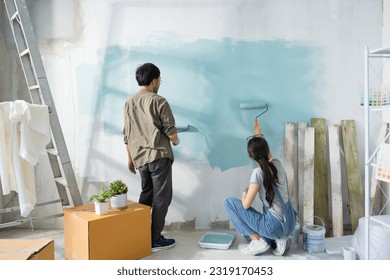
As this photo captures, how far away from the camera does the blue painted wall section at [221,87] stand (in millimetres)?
3230

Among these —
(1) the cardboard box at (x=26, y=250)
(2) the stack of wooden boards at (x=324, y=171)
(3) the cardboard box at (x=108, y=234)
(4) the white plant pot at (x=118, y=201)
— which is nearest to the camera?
(1) the cardboard box at (x=26, y=250)

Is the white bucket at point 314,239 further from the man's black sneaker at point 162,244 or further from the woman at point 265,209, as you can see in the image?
the man's black sneaker at point 162,244

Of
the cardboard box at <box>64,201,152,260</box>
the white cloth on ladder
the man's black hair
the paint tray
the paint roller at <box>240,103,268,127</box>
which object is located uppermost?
the man's black hair

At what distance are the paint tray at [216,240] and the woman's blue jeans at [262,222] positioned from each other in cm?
19

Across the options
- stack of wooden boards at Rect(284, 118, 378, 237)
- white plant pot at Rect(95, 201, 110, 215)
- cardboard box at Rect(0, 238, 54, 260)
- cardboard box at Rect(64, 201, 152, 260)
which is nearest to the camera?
cardboard box at Rect(0, 238, 54, 260)

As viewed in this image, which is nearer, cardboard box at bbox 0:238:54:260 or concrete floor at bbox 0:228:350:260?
cardboard box at bbox 0:238:54:260

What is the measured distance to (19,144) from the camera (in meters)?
2.59

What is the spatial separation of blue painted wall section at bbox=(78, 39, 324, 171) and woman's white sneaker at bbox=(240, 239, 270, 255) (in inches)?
30.8

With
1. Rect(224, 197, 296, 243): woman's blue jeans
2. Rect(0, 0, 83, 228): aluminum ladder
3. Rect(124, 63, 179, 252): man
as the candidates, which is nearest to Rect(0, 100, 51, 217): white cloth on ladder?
Rect(0, 0, 83, 228): aluminum ladder

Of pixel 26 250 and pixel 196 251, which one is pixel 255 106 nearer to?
pixel 196 251

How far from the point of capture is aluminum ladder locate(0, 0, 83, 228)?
276cm

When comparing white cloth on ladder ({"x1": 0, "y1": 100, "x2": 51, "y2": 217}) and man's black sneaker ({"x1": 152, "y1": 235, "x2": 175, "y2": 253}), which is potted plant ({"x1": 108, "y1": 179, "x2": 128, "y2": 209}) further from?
white cloth on ladder ({"x1": 0, "y1": 100, "x2": 51, "y2": 217})

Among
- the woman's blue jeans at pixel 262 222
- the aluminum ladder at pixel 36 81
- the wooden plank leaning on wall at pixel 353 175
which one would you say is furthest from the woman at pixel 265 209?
the aluminum ladder at pixel 36 81

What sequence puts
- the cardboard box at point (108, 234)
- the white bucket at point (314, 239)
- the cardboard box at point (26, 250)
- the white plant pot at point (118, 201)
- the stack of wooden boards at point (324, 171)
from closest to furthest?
the cardboard box at point (26, 250), the cardboard box at point (108, 234), the white plant pot at point (118, 201), the white bucket at point (314, 239), the stack of wooden boards at point (324, 171)
